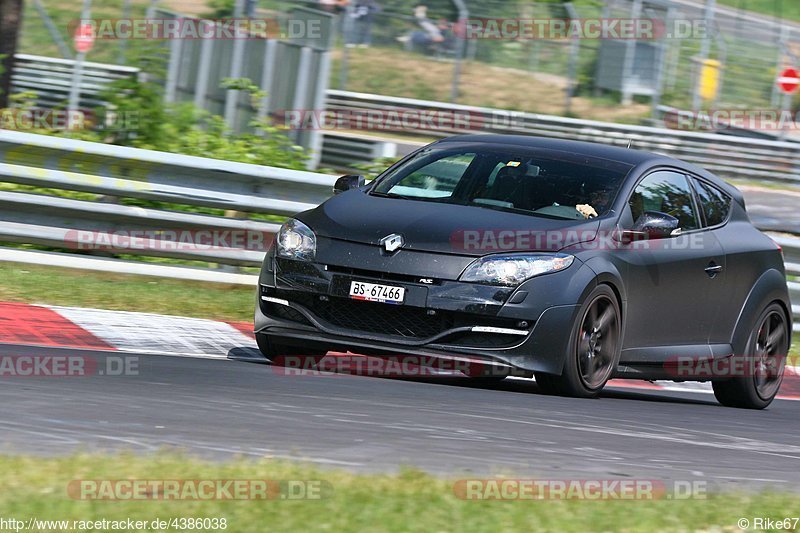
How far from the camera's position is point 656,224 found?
789cm

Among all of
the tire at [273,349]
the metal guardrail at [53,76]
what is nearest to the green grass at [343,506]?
the tire at [273,349]

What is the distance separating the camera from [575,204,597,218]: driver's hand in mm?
7843

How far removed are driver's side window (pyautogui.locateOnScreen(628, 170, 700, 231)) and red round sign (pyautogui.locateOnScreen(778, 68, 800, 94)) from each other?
69.4ft

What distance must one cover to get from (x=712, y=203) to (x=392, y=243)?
2.75 m

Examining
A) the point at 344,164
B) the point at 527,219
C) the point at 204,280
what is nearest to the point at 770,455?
the point at 527,219

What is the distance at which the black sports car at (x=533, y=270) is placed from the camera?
23.7 feet

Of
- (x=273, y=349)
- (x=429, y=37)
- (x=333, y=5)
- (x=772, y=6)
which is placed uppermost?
(x=772, y=6)

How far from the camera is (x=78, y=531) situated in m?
3.82

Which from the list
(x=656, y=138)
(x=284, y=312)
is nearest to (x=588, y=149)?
(x=284, y=312)

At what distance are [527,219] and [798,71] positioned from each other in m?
22.9

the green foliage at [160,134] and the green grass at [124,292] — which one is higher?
the green foliage at [160,134]

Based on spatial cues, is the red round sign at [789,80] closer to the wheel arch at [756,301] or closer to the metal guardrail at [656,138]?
the metal guardrail at [656,138]

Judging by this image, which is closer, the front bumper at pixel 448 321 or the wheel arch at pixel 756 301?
the front bumper at pixel 448 321

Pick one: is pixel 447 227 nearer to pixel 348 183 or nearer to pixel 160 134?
pixel 348 183
